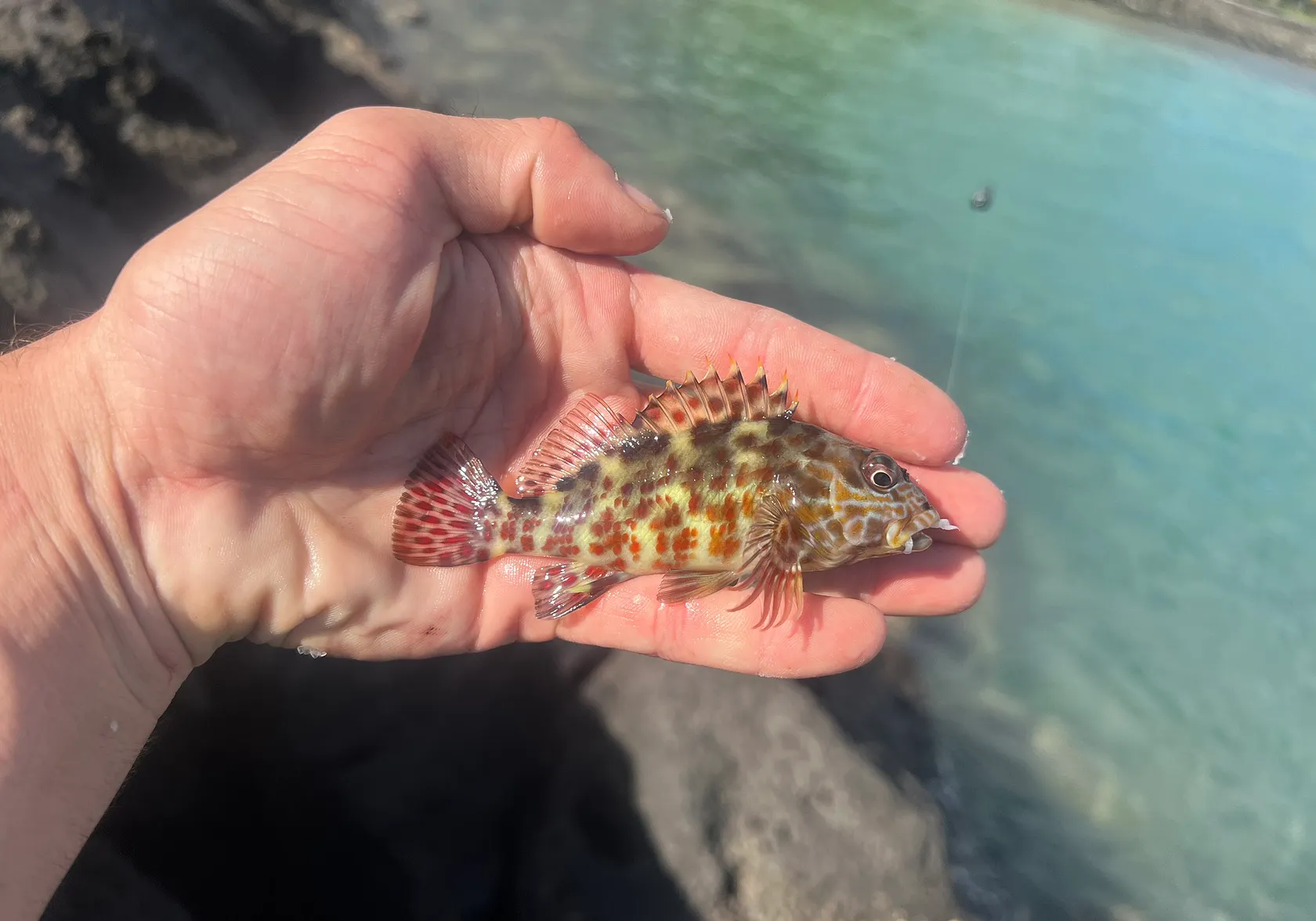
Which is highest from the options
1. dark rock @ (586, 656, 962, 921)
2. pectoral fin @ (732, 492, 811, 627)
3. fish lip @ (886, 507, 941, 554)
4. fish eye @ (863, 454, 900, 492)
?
fish eye @ (863, 454, 900, 492)

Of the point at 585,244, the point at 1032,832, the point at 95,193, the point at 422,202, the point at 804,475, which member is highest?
the point at 422,202

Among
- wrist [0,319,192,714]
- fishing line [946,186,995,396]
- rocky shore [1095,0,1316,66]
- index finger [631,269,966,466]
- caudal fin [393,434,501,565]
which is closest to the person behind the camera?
wrist [0,319,192,714]

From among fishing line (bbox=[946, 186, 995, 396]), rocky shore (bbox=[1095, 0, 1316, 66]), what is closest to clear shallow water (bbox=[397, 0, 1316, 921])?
fishing line (bbox=[946, 186, 995, 396])

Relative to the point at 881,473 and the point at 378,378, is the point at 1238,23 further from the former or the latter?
the point at 378,378

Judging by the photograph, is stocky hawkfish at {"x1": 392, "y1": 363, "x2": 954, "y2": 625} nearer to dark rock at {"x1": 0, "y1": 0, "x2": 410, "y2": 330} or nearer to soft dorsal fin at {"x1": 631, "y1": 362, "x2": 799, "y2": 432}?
soft dorsal fin at {"x1": 631, "y1": 362, "x2": 799, "y2": 432}

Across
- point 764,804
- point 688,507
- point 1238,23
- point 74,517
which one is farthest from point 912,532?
point 1238,23

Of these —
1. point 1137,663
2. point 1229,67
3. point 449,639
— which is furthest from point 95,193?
point 1229,67

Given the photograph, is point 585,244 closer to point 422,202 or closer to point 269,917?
point 422,202
